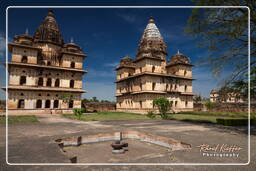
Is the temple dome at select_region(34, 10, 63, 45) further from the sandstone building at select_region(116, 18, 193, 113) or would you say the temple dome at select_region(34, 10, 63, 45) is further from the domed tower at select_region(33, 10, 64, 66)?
the sandstone building at select_region(116, 18, 193, 113)

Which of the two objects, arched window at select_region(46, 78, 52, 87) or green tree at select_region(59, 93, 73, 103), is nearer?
green tree at select_region(59, 93, 73, 103)

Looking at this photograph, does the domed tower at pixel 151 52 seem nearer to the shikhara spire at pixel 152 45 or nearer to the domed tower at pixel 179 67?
the shikhara spire at pixel 152 45

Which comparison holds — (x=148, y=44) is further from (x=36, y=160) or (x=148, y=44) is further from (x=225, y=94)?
(x=36, y=160)

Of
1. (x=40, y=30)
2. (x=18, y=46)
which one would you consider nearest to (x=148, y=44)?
(x=40, y=30)

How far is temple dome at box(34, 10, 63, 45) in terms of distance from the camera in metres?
32.8

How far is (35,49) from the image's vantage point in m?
29.1

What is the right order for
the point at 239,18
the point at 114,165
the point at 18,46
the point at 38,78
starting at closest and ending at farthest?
1. the point at 114,165
2. the point at 239,18
3. the point at 18,46
4. the point at 38,78

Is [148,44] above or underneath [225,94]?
above

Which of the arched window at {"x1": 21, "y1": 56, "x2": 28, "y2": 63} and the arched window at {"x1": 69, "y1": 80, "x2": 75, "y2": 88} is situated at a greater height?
the arched window at {"x1": 21, "y1": 56, "x2": 28, "y2": 63}

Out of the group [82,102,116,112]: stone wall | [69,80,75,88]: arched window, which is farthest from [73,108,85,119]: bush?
[82,102,116,112]: stone wall

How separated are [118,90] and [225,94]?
37149 millimetres

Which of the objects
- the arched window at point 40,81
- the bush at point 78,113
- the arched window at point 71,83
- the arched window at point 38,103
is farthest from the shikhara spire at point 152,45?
the arched window at point 38,103

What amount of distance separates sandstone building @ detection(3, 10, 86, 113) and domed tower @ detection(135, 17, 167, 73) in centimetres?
1177

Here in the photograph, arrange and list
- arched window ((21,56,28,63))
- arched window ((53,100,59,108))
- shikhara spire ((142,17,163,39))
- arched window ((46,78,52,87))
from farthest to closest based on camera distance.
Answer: shikhara spire ((142,17,163,39)), arched window ((46,78,52,87)), arched window ((53,100,59,108)), arched window ((21,56,28,63))
